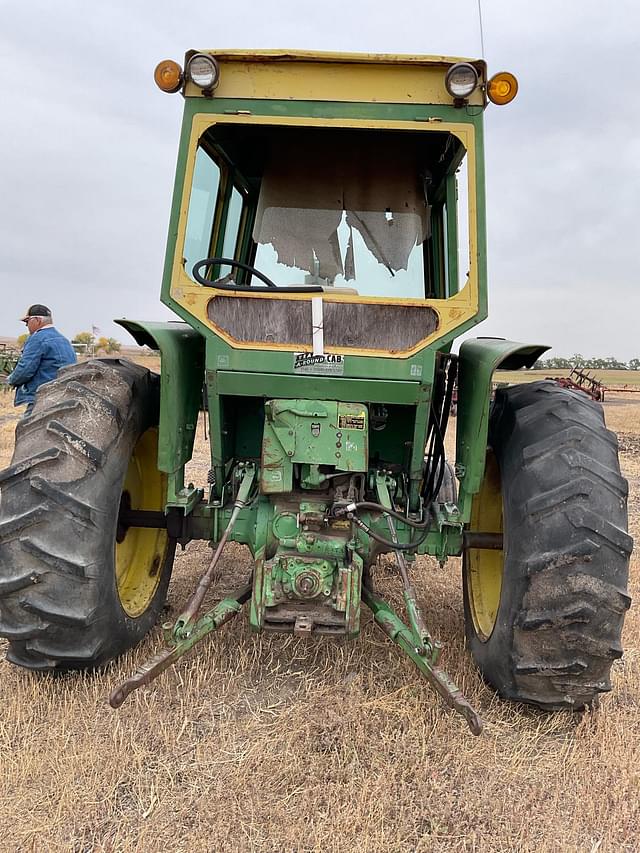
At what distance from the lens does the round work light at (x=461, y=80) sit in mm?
2787

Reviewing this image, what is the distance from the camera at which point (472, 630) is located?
3.39 meters

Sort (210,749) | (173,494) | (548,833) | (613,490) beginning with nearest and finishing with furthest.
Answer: (548,833) → (210,749) → (613,490) → (173,494)

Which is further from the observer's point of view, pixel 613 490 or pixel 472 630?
pixel 472 630

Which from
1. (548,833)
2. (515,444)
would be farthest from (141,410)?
(548,833)

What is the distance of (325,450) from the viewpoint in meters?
2.96

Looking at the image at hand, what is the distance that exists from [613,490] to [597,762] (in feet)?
3.37

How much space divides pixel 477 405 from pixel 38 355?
401cm

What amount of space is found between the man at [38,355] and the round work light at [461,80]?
396 cm

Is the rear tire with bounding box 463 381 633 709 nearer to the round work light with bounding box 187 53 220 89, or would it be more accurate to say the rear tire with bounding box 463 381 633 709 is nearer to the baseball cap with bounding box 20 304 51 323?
the round work light with bounding box 187 53 220 89

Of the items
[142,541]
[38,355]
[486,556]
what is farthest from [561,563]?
[38,355]

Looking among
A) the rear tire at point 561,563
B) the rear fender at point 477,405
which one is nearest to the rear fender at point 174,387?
the rear fender at point 477,405

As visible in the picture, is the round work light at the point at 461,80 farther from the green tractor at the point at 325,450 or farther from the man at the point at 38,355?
the man at the point at 38,355

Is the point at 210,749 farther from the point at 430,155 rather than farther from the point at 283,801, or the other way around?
the point at 430,155

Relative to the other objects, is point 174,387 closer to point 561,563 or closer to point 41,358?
point 561,563
